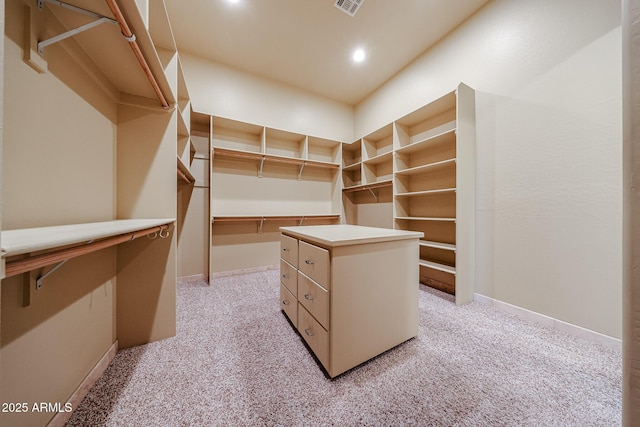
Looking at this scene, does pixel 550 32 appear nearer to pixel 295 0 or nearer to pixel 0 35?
pixel 295 0

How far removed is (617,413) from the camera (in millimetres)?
926

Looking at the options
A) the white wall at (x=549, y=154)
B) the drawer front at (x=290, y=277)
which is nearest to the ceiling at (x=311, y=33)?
the white wall at (x=549, y=154)

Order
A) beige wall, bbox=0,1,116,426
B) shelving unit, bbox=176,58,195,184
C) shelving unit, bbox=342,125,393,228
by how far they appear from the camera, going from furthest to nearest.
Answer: shelving unit, bbox=342,125,393,228, shelving unit, bbox=176,58,195,184, beige wall, bbox=0,1,116,426

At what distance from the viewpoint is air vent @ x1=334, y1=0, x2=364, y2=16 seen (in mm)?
1945

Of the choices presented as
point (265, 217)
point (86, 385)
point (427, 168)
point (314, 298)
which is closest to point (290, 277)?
point (314, 298)

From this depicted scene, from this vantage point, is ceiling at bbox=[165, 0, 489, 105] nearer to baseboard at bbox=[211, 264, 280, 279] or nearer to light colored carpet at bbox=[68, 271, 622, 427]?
baseboard at bbox=[211, 264, 280, 279]

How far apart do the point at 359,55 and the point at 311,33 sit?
2.28 ft

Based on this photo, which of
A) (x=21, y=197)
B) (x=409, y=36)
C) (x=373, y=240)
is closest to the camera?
(x=21, y=197)

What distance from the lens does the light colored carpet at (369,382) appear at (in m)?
0.93

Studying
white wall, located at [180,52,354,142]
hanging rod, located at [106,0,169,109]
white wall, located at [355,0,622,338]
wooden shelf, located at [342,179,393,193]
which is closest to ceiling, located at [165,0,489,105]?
white wall, located at [180,52,354,142]

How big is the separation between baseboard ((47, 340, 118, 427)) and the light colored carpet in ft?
0.10

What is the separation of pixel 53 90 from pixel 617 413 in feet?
9.48

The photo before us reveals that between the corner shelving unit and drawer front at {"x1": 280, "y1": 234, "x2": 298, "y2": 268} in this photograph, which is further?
the corner shelving unit

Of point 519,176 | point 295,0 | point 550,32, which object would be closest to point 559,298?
point 519,176
